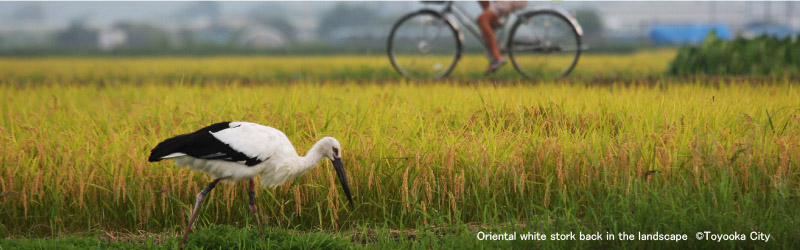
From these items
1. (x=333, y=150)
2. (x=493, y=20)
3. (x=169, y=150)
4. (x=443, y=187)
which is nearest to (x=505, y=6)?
(x=493, y=20)

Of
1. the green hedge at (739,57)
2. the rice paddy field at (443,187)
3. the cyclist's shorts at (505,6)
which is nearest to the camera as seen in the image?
the rice paddy field at (443,187)

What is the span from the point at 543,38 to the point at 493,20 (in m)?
0.80

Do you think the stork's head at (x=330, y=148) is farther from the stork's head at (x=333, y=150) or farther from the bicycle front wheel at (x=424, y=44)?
the bicycle front wheel at (x=424, y=44)

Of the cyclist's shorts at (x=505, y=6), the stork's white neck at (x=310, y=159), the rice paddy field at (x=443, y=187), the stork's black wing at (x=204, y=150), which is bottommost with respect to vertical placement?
the rice paddy field at (x=443, y=187)

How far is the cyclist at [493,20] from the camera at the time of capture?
29.6 feet

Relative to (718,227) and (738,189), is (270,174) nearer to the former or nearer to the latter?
(718,227)

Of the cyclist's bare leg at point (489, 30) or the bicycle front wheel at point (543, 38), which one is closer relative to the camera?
the cyclist's bare leg at point (489, 30)

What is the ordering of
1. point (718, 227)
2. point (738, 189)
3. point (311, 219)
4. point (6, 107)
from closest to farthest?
1. point (718, 227)
2. point (738, 189)
3. point (311, 219)
4. point (6, 107)

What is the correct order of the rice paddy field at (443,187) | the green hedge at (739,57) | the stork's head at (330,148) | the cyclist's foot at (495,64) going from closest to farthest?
1. the stork's head at (330,148)
2. the rice paddy field at (443,187)
3. the cyclist's foot at (495,64)
4. the green hedge at (739,57)

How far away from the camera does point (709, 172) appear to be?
161 inches

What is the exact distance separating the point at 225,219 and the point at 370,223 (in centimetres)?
85

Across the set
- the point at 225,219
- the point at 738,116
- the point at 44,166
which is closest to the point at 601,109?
the point at 738,116

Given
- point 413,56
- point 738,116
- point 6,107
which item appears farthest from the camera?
point 413,56

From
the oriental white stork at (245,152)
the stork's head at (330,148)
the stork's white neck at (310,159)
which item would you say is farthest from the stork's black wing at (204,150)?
the stork's head at (330,148)
